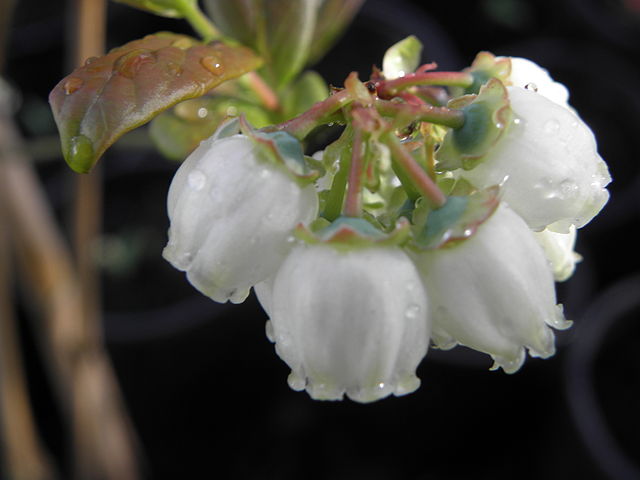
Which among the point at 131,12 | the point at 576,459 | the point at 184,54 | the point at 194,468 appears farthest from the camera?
the point at 131,12

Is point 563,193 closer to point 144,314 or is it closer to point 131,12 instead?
point 144,314

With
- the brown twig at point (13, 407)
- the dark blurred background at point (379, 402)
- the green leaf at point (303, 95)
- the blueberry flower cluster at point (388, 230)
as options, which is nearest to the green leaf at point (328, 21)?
the green leaf at point (303, 95)

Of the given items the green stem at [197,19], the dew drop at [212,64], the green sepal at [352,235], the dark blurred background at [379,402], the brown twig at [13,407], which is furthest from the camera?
the dark blurred background at [379,402]

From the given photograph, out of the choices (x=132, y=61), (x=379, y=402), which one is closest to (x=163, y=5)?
(x=132, y=61)

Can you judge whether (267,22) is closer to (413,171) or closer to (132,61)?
(132,61)

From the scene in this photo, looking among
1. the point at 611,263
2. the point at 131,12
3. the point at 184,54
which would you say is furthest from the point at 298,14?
the point at 131,12

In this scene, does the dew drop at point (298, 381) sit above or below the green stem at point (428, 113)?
below

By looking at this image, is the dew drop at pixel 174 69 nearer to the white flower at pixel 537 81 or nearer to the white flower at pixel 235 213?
the white flower at pixel 235 213

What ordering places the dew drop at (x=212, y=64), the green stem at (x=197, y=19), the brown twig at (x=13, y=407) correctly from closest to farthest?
the dew drop at (x=212, y=64), the green stem at (x=197, y=19), the brown twig at (x=13, y=407)
